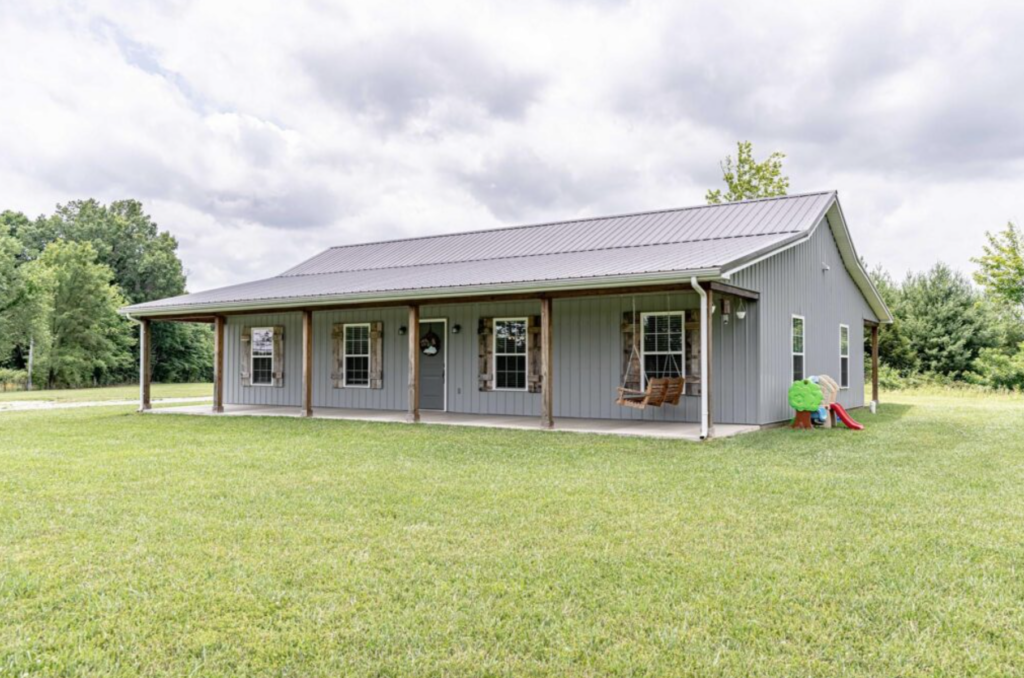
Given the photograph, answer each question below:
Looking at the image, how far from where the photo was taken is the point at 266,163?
17328 millimetres

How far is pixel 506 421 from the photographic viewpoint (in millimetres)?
10562

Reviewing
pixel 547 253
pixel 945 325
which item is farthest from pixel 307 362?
pixel 945 325

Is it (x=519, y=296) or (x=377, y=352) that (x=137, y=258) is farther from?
(x=519, y=296)

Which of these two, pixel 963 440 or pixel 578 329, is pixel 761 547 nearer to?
pixel 963 440

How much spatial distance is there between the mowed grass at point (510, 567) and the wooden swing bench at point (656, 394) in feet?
8.70

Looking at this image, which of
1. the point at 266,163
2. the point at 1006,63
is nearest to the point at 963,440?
the point at 1006,63

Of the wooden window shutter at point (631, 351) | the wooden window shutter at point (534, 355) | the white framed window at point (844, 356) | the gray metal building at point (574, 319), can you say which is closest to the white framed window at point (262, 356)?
the gray metal building at point (574, 319)

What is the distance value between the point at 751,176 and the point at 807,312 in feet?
54.2

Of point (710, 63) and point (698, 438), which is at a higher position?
point (710, 63)

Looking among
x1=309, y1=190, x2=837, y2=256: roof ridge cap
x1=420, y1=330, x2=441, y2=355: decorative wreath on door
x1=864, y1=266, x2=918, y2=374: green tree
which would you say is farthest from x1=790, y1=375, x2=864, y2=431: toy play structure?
x1=864, y1=266, x2=918, y2=374: green tree

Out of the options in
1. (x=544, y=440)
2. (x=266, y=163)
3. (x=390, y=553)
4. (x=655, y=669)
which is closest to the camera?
(x=655, y=669)

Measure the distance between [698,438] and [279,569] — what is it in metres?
5.94

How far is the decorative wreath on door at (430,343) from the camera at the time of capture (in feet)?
41.1

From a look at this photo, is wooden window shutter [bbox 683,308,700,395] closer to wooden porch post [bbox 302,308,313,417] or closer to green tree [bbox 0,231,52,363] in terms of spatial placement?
wooden porch post [bbox 302,308,313,417]
